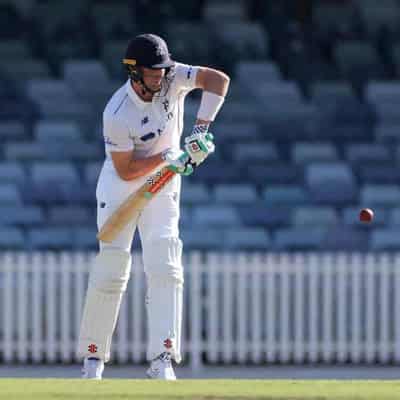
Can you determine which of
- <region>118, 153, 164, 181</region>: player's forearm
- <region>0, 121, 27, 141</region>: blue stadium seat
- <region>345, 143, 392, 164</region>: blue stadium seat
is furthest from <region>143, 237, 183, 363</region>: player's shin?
<region>0, 121, 27, 141</region>: blue stadium seat

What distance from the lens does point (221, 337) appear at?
1306cm

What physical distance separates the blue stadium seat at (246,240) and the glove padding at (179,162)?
5273mm

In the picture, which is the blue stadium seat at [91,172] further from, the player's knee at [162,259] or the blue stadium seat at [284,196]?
the player's knee at [162,259]

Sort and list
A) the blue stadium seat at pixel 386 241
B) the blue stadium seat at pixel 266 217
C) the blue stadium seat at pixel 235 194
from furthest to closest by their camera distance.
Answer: the blue stadium seat at pixel 235 194, the blue stadium seat at pixel 266 217, the blue stadium seat at pixel 386 241

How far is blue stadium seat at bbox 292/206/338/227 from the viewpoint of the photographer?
13961 mm

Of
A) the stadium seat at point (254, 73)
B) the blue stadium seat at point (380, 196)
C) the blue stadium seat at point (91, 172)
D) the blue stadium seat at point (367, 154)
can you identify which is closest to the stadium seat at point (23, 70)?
the blue stadium seat at point (91, 172)

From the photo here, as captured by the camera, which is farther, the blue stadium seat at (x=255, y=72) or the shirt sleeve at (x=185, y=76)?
the blue stadium seat at (x=255, y=72)

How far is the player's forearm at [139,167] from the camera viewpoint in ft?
27.9

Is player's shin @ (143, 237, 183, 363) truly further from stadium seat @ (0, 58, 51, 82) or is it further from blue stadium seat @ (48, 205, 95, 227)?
stadium seat @ (0, 58, 51, 82)

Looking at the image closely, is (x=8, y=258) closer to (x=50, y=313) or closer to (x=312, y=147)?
(x=50, y=313)

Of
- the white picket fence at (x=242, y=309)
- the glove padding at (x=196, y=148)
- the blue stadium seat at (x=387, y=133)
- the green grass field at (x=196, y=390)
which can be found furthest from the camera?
the blue stadium seat at (x=387, y=133)

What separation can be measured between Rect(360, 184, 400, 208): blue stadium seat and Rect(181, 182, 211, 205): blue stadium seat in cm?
140

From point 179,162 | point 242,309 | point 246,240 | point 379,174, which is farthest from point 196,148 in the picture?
point 379,174

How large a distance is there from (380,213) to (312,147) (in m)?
1.26
